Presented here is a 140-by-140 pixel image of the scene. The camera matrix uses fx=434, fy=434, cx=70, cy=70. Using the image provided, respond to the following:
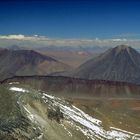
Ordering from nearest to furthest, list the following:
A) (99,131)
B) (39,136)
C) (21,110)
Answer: (39,136)
(21,110)
(99,131)

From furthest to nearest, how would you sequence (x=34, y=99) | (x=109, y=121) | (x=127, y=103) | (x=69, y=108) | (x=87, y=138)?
(x=127, y=103)
(x=109, y=121)
(x=69, y=108)
(x=34, y=99)
(x=87, y=138)

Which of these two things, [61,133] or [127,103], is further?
[127,103]

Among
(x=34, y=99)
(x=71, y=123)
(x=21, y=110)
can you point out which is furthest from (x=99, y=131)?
(x=21, y=110)

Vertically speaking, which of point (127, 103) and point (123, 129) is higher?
point (123, 129)

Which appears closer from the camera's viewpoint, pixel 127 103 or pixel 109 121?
pixel 109 121

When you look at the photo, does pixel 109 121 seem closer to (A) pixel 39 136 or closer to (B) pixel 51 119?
(B) pixel 51 119

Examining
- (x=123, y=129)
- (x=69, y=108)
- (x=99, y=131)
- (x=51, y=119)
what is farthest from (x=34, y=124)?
(x=123, y=129)

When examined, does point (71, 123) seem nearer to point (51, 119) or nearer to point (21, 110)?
point (51, 119)

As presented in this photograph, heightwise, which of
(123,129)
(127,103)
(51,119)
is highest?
(51,119)

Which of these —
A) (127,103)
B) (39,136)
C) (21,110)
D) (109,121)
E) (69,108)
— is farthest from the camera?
(127,103)
